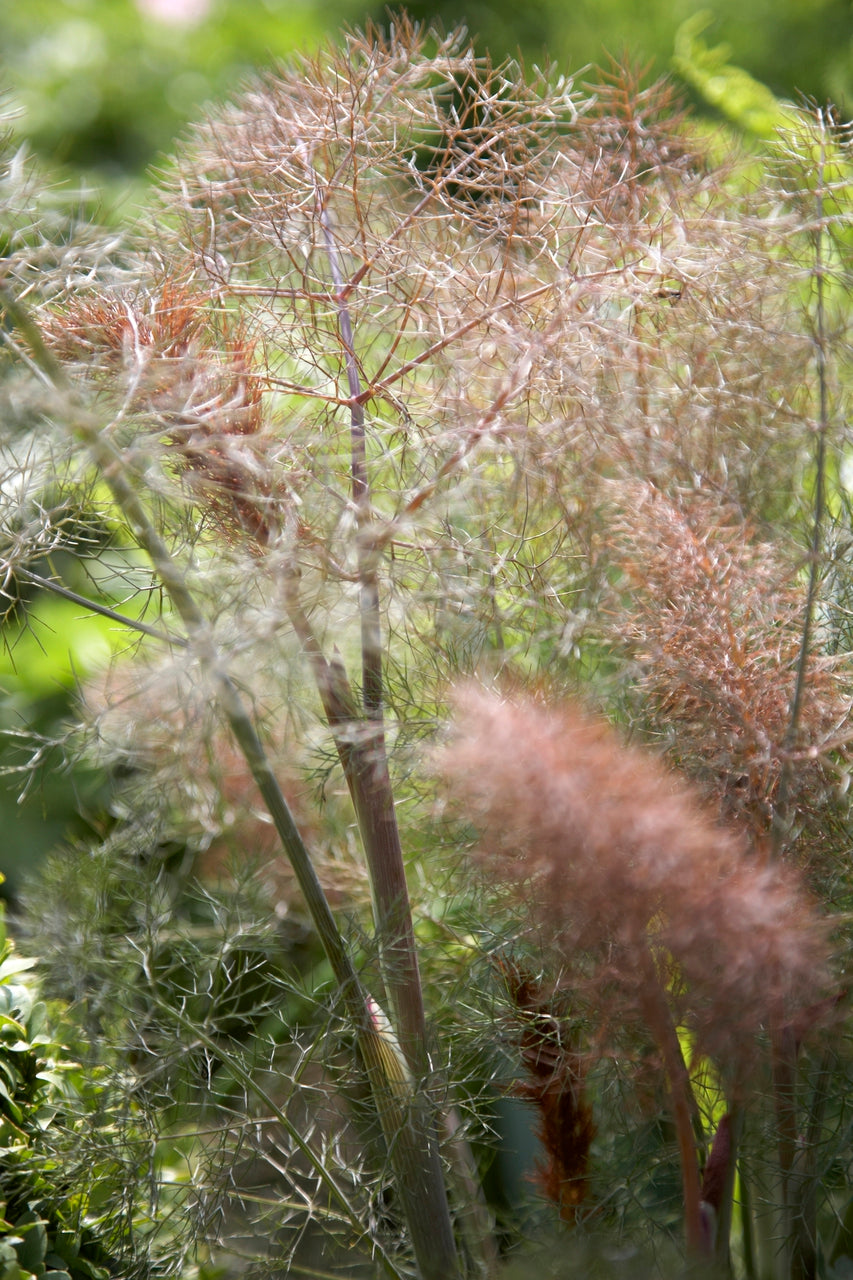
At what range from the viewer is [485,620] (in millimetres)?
310

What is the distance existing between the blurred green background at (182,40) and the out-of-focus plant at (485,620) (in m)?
1.05

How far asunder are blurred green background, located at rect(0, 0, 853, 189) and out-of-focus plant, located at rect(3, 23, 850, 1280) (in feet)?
3.43

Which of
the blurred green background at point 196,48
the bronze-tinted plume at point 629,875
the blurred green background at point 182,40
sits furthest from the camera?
the blurred green background at point 182,40

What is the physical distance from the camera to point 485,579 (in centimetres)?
33

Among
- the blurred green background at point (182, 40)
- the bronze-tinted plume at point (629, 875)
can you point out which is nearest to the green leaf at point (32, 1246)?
the bronze-tinted plume at point (629, 875)

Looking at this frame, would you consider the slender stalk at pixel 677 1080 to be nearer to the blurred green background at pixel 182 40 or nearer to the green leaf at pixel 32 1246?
the green leaf at pixel 32 1246

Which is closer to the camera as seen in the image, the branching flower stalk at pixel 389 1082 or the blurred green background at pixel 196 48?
the branching flower stalk at pixel 389 1082

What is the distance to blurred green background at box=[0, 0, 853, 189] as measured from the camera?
1352 millimetres

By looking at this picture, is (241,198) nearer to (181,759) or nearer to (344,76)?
(344,76)

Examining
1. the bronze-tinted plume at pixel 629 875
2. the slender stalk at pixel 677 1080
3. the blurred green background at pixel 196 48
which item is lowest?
the slender stalk at pixel 677 1080

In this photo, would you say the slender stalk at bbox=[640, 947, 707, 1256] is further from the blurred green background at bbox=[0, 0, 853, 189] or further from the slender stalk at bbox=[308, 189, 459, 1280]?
the blurred green background at bbox=[0, 0, 853, 189]

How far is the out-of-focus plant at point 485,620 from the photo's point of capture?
0.87 feet

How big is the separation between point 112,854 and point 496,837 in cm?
19

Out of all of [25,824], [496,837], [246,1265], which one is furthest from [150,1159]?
[25,824]
